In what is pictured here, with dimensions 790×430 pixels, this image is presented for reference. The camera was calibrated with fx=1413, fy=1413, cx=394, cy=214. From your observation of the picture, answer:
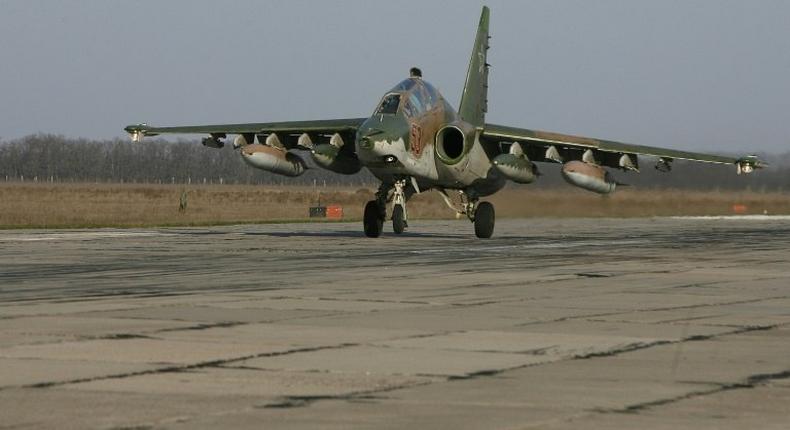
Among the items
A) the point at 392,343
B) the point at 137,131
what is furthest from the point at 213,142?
the point at 392,343

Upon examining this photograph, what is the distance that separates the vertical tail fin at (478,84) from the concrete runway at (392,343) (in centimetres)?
1168

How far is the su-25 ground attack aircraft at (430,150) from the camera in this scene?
32.9 meters

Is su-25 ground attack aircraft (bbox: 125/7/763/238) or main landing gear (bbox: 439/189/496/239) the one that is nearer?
su-25 ground attack aircraft (bbox: 125/7/763/238)

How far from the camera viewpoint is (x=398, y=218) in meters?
35.3

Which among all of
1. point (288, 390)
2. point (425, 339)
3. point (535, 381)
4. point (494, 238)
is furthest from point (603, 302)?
point (494, 238)

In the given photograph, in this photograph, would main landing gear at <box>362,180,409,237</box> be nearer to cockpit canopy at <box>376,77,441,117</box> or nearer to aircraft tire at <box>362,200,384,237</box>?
aircraft tire at <box>362,200,384,237</box>

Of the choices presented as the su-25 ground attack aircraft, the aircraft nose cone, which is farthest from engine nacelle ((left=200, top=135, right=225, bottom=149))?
the aircraft nose cone

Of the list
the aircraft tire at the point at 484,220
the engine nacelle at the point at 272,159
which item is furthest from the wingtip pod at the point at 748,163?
the engine nacelle at the point at 272,159

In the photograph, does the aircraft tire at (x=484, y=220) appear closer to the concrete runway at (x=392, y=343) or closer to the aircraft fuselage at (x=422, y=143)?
the aircraft fuselage at (x=422, y=143)

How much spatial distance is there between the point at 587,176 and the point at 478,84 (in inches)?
240

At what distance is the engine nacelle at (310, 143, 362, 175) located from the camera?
35.2 metres

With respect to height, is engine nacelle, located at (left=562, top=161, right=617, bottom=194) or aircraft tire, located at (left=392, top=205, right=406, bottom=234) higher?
engine nacelle, located at (left=562, top=161, right=617, bottom=194)

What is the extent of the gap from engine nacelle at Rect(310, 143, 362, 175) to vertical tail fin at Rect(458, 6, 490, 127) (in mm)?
3265

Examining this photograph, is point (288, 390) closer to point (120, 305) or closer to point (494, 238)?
point (120, 305)
